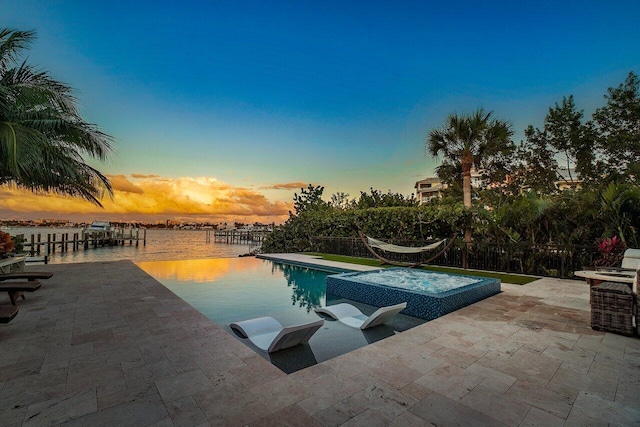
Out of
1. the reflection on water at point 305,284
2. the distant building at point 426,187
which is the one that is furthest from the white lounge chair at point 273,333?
the distant building at point 426,187

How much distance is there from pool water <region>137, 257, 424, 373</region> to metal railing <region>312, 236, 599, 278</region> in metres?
4.11

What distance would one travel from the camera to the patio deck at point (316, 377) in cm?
206

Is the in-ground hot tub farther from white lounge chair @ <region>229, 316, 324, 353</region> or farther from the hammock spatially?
white lounge chair @ <region>229, 316, 324, 353</region>

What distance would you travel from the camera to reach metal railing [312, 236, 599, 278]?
26.0ft

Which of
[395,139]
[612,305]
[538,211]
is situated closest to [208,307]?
[612,305]

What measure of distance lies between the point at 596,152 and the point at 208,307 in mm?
15915

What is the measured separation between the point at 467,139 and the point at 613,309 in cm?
916

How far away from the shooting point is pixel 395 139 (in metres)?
13.6

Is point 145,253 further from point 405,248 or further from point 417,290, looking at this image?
point 417,290

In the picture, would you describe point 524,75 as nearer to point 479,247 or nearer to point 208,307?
point 479,247

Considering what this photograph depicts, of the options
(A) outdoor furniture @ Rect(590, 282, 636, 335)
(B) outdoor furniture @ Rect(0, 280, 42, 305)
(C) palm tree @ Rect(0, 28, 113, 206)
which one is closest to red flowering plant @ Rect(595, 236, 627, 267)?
(A) outdoor furniture @ Rect(590, 282, 636, 335)

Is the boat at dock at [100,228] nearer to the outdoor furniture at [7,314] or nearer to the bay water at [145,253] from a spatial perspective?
the bay water at [145,253]

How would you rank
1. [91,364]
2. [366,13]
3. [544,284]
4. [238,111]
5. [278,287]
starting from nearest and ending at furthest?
1. [91,364]
2. [544,284]
3. [278,287]
4. [366,13]
5. [238,111]

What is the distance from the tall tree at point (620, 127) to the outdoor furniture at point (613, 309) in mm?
10544
